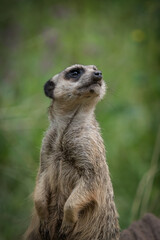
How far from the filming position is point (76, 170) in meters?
3.66

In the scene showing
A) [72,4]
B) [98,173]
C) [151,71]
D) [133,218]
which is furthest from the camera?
[72,4]

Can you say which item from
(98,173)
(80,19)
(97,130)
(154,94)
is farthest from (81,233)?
(80,19)

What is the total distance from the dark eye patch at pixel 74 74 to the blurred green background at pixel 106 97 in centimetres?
66

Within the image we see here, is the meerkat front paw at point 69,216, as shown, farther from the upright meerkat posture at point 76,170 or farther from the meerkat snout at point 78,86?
the meerkat snout at point 78,86

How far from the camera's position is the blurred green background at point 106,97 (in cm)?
585

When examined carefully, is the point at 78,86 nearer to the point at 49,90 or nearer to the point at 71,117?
the point at 71,117

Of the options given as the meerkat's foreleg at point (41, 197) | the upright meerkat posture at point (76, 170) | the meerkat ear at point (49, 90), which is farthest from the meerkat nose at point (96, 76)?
the meerkat's foreleg at point (41, 197)

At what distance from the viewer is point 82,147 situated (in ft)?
11.9

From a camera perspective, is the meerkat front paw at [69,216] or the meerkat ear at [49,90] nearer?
the meerkat front paw at [69,216]

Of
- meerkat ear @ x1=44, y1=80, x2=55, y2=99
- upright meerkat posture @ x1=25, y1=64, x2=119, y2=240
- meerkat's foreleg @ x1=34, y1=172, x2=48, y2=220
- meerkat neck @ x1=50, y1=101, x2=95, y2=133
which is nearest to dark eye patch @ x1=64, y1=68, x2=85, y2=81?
upright meerkat posture @ x1=25, y1=64, x2=119, y2=240

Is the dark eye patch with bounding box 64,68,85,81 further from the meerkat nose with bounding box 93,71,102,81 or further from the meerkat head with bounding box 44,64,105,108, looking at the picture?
the meerkat nose with bounding box 93,71,102,81

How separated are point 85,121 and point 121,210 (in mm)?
2871

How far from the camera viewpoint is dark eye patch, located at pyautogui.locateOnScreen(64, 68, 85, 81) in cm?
384

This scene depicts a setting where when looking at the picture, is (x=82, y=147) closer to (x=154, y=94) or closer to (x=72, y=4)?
(x=154, y=94)
